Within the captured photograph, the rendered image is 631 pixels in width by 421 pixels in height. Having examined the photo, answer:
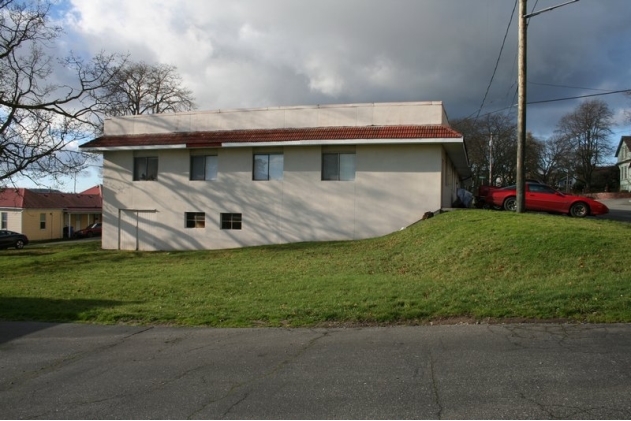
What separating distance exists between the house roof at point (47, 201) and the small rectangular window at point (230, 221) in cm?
2852

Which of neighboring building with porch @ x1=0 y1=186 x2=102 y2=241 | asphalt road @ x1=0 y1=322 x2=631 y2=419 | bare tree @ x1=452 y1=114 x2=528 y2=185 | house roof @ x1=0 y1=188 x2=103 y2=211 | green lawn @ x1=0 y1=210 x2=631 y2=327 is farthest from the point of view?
bare tree @ x1=452 y1=114 x2=528 y2=185

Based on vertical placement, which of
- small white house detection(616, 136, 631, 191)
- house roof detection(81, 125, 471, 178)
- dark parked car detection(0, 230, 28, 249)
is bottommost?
dark parked car detection(0, 230, 28, 249)

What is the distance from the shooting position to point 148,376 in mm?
5348

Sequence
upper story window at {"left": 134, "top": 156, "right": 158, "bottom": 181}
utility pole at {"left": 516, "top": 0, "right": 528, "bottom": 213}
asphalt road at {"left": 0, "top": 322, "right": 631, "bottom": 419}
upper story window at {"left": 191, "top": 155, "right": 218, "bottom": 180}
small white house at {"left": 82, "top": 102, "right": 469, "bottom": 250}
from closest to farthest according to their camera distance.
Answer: asphalt road at {"left": 0, "top": 322, "right": 631, "bottom": 419} → utility pole at {"left": 516, "top": 0, "right": 528, "bottom": 213} → small white house at {"left": 82, "top": 102, "right": 469, "bottom": 250} → upper story window at {"left": 191, "top": 155, "right": 218, "bottom": 180} → upper story window at {"left": 134, "top": 156, "right": 158, "bottom": 181}

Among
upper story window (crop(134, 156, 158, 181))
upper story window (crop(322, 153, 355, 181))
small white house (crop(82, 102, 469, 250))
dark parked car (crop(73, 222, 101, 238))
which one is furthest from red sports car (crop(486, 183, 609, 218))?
dark parked car (crop(73, 222, 101, 238))

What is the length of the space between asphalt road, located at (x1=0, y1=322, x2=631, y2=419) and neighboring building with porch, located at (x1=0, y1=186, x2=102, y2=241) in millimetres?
44706

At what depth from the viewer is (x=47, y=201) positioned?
2076 inches

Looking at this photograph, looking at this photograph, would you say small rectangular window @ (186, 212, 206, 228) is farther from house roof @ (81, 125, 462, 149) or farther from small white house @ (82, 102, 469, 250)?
house roof @ (81, 125, 462, 149)

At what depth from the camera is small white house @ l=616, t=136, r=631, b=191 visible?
2662 inches

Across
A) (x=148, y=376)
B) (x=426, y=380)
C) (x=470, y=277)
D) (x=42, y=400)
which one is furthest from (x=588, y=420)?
(x=470, y=277)

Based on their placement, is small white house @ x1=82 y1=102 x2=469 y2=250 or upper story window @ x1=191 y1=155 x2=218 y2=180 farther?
upper story window @ x1=191 y1=155 x2=218 y2=180

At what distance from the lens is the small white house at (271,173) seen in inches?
788

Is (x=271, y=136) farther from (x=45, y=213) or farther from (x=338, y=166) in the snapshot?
(x=45, y=213)

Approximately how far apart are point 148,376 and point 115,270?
1152 centimetres
